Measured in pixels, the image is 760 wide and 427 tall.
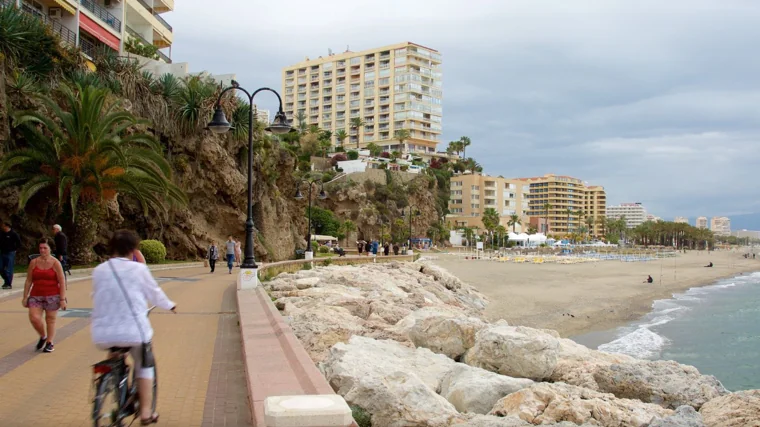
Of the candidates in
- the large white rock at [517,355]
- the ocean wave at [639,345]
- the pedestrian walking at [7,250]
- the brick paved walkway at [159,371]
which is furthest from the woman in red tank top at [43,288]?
the ocean wave at [639,345]

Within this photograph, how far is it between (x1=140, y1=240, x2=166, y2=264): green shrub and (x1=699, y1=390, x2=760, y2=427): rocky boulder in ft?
A: 80.3

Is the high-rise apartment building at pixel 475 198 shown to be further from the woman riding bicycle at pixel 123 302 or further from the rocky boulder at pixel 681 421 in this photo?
the woman riding bicycle at pixel 123 302

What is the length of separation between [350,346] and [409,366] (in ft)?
3.62

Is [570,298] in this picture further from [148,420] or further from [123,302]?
[123,302]

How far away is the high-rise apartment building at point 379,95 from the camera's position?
5118 inches

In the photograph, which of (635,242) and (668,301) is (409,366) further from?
(635,242)

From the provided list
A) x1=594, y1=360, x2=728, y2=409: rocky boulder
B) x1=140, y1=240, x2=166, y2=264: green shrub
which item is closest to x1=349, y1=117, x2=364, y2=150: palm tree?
x1=140, y1=240, x2=166, y2=264: green shrub

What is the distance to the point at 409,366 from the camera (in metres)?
9.40

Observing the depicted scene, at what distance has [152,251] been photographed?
2720 centimetres

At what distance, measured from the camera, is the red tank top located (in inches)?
303

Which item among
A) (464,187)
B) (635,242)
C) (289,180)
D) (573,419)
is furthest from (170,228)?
(635,242)

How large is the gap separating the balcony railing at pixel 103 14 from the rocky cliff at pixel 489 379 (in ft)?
91.4

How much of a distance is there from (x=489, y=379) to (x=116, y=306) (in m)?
5.16

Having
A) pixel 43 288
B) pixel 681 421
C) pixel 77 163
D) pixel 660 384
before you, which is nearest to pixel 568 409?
pixel 681 421
